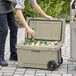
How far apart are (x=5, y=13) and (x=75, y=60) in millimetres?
1495

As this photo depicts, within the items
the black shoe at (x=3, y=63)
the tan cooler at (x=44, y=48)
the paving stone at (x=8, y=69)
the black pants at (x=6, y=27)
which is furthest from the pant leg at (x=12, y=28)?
the paving stone at (x=8, y=69)

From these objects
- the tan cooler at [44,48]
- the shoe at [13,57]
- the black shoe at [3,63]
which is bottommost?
the shoe at [13,57]

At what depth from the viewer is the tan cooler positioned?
6457mm

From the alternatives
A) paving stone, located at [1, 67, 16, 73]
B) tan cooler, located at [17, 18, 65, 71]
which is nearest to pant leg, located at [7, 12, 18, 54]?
tan cooler, located at [17, 18, 65, 71]

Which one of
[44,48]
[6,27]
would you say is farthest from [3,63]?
[44,48]

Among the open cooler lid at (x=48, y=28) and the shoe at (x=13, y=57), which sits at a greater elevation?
the open cooler lid at (x=48, y=28)

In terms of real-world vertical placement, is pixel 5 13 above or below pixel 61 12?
above

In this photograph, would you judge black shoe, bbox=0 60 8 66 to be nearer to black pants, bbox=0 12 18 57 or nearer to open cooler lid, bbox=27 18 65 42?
black pants, bbox=0 12 18 57

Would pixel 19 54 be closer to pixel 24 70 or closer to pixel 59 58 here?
pixel 24 70

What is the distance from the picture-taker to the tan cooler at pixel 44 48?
6.46m

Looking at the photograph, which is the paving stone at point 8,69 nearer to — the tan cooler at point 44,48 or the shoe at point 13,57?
the tan cooler at point 44,48

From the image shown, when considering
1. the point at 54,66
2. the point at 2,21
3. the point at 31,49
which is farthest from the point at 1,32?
the point at 54,66

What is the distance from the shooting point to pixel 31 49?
6.51m

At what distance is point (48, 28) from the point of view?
6.92 metres
